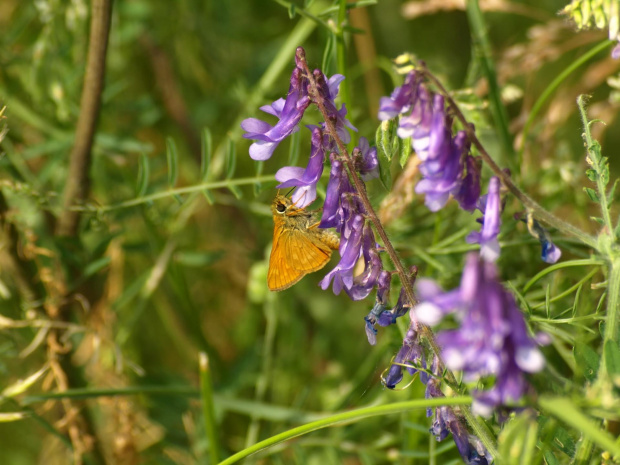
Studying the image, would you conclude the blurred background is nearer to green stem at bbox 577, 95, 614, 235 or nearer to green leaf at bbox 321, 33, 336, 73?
green leaf at bbox 321, 33, 336, 73

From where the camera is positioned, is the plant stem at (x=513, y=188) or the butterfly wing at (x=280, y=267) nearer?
the plant stem at (x=513, y=188)

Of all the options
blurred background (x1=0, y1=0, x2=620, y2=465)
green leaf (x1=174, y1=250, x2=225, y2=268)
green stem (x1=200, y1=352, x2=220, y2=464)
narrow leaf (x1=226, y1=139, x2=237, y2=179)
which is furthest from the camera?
green leaf (x1=174, y1=250, x2=225, y2=268)

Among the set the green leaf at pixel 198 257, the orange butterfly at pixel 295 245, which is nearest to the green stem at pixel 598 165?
the orange butterfly at pixel 295 245

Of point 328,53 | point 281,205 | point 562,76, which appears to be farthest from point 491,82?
point 281,205

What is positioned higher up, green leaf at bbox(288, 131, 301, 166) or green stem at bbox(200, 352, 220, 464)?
green leaf at bbox(288, 131, 301, 166)

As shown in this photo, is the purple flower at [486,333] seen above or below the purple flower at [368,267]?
above

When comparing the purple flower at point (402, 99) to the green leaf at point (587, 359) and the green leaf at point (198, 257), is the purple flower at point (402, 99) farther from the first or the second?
the green leaf at point (198, 257)

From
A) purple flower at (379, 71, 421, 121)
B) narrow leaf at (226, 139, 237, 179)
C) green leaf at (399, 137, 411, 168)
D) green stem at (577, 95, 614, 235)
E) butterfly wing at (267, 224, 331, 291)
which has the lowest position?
butterfly wing at (267, 224, 331, 291)

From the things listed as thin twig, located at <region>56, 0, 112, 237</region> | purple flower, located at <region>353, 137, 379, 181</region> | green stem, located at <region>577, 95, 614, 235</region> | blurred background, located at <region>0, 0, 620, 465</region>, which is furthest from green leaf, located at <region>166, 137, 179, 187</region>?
green stem, located at <region>577, 95, 614, 235</region>
